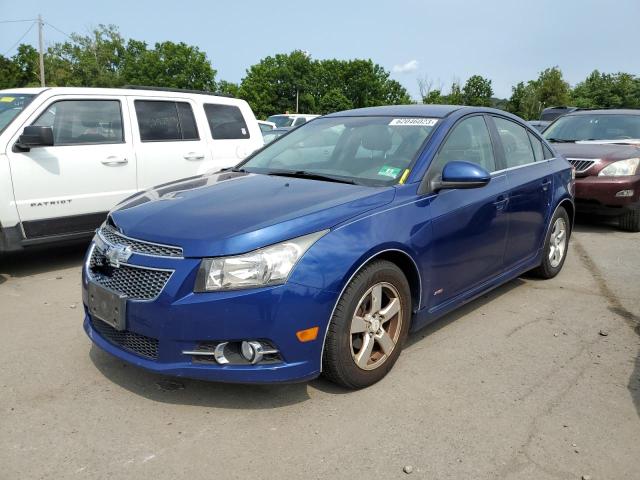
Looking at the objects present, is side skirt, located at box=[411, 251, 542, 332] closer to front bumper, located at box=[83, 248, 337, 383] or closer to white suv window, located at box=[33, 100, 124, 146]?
front bumper, located at box=[83, 248, 337, 383]

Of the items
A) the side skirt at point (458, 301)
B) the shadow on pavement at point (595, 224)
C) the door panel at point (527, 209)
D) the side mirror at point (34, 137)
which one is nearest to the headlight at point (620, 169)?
the shadow on pavement at point (595, 224)

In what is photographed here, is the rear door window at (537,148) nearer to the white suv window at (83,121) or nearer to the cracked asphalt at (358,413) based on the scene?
the cracked asphalt at (358,413)

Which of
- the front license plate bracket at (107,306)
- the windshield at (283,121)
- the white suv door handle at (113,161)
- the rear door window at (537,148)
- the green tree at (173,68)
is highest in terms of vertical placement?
the green tree at (173,68)

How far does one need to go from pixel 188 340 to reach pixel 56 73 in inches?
2597

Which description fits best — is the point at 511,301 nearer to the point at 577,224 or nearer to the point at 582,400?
the point at 582,400

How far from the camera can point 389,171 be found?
3559mm

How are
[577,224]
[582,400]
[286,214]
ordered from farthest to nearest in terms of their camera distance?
[577,224] < [582,400] < [286,214]

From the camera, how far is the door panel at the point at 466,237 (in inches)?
139

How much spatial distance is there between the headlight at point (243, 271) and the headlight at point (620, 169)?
646 centimetres

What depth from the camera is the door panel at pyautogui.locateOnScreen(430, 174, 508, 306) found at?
3529mm

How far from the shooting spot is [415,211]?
11.0 feet

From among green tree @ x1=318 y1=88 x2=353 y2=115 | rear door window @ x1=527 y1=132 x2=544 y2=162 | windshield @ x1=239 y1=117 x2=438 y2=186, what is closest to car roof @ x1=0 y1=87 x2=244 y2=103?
windshield @ x1=239 y1=117 x2=438 y2=186

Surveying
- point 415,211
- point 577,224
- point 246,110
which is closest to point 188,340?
point 415,211

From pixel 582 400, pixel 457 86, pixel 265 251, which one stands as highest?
pixel 457 86
